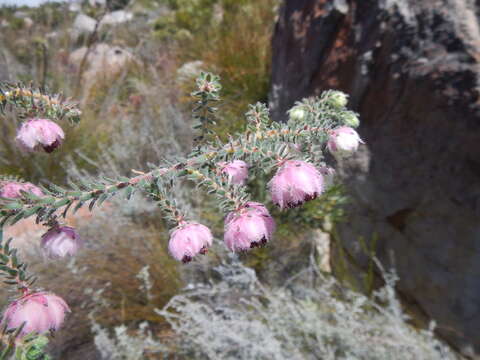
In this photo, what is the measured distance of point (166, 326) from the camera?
6.37 feet

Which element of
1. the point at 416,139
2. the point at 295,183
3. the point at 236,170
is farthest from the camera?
the point at 416,139

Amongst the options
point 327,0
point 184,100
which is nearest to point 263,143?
point 327,0

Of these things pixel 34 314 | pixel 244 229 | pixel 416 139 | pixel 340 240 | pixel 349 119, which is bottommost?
pixel 340 240

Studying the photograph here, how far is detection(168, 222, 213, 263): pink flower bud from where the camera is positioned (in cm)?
58

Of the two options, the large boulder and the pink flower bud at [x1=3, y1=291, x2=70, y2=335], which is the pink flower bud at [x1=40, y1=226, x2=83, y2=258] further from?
the large boulder

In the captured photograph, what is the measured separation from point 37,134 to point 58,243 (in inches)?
8.1

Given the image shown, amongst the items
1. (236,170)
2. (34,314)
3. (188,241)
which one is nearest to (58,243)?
(34,314)

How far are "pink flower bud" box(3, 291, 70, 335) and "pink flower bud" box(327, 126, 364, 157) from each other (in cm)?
54

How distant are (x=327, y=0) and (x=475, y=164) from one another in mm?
1116

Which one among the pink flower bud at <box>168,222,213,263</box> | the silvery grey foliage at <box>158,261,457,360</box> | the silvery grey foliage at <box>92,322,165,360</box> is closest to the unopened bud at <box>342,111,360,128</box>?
the pink flower bud at <box>168,222,213,263</box>

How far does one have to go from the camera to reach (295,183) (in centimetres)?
52

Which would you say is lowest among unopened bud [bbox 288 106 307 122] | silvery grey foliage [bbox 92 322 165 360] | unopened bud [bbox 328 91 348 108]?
silvery grey foliage [bbox 92 322 165 360]

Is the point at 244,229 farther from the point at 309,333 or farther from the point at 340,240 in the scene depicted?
the point at 340,240

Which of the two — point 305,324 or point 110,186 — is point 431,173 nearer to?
point 305,324
